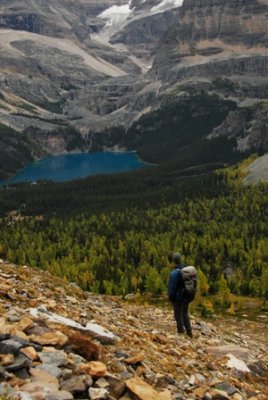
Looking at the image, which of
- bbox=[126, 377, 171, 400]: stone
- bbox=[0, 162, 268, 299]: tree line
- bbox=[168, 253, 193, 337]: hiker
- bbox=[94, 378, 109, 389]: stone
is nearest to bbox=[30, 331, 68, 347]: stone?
bbox=[94, 378, 109, 389]: stone

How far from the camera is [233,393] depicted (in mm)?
22828

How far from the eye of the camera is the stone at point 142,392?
18.2 metres

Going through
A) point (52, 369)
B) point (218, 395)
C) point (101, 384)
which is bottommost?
point (218, 395)

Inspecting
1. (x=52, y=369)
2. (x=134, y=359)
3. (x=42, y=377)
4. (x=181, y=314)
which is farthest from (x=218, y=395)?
(x=181, y=314)

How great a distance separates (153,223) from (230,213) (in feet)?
83.2

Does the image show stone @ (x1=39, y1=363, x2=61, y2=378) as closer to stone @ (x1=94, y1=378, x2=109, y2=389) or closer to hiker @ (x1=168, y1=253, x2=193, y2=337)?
stone @ (x1=94, y1=378, x2=109, y2=389)

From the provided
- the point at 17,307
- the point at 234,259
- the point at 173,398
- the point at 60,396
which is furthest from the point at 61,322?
the point at 234,259

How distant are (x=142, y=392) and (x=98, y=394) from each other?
1.59 m

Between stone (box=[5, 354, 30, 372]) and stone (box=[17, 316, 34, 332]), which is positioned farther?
stone (box=[17, 316, 34, 332])

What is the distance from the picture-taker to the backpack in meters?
32.2

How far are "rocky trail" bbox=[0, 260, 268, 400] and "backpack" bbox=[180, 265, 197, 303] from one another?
2.49m

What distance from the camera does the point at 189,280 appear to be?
106 ft

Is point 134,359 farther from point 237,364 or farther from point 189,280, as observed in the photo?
point 189,280

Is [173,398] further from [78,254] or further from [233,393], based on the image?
[78,254]
